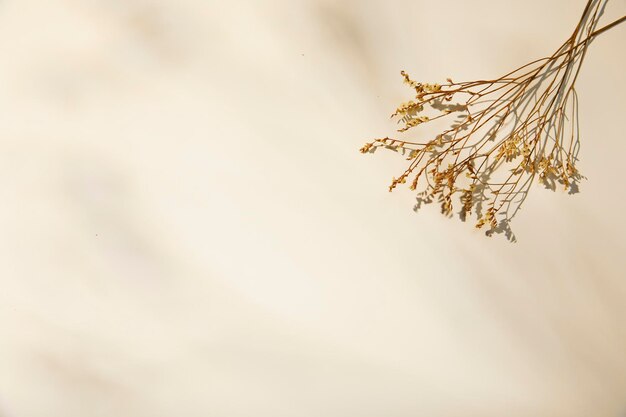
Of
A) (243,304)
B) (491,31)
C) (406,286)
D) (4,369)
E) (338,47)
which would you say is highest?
(491,31)

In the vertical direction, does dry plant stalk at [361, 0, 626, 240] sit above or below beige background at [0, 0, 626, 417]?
above

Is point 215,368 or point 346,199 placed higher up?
point 346,199

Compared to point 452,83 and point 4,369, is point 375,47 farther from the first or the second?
point 4,369

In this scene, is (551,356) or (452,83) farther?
(551,356)

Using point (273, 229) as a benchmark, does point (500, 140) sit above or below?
above

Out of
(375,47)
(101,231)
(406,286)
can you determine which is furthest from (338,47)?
(101,231)
